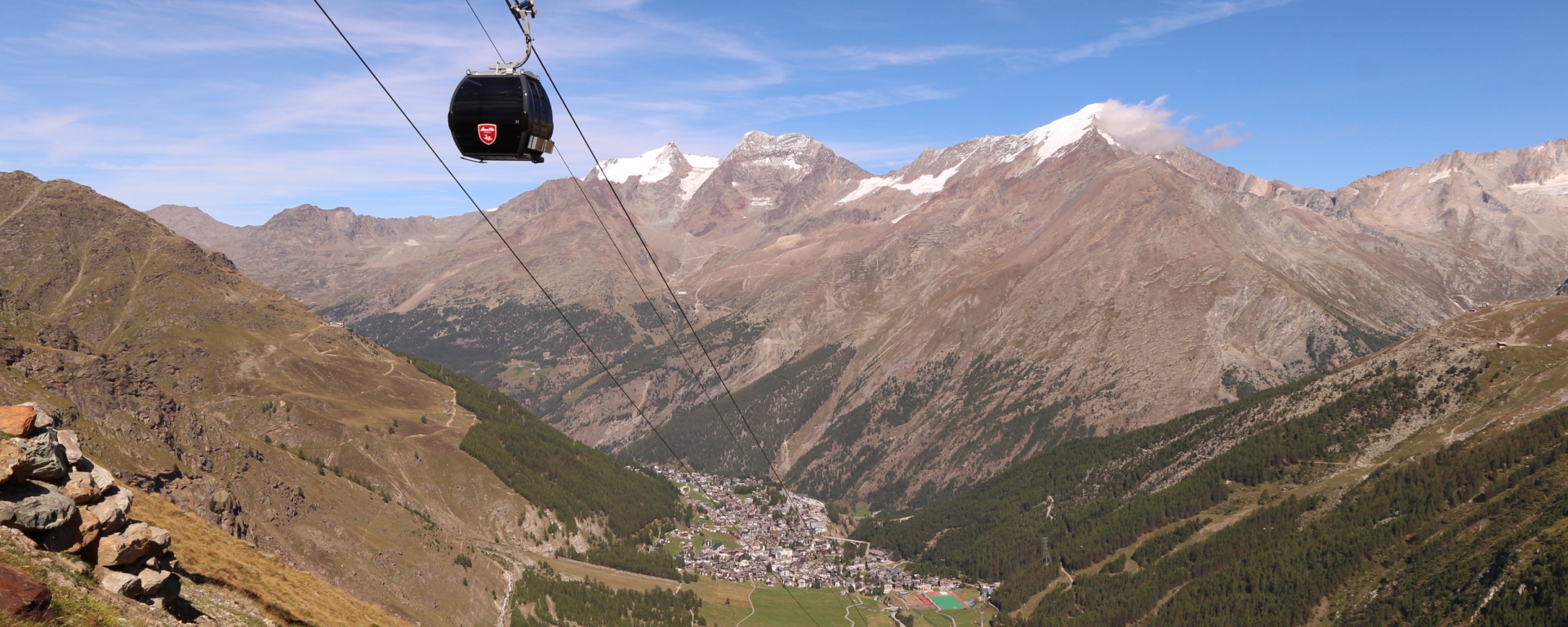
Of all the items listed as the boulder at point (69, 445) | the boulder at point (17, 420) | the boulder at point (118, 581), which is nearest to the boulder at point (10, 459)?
the boulder at point (17, 420)

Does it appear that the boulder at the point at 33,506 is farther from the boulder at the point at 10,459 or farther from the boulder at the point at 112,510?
the boulder at the point at 112,510

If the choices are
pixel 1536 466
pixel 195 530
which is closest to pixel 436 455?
pixel 195 530

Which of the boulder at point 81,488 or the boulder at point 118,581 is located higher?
the boulder at point 81,488

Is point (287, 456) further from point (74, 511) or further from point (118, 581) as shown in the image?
point (74, 511)

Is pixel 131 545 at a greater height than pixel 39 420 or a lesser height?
lesser

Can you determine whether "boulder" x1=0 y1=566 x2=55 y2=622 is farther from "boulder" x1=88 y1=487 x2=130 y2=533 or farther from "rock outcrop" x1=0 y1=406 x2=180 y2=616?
"boulder" x1=88 y1=487 x2=130 y2=533

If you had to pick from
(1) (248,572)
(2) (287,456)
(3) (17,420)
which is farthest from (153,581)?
(2) (287,456)

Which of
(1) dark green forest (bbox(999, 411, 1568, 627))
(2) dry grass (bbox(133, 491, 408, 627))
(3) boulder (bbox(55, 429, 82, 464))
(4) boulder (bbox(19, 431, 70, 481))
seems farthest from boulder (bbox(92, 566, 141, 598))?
(1) dark green forest (bbox(999, 411, 1568, 627))
